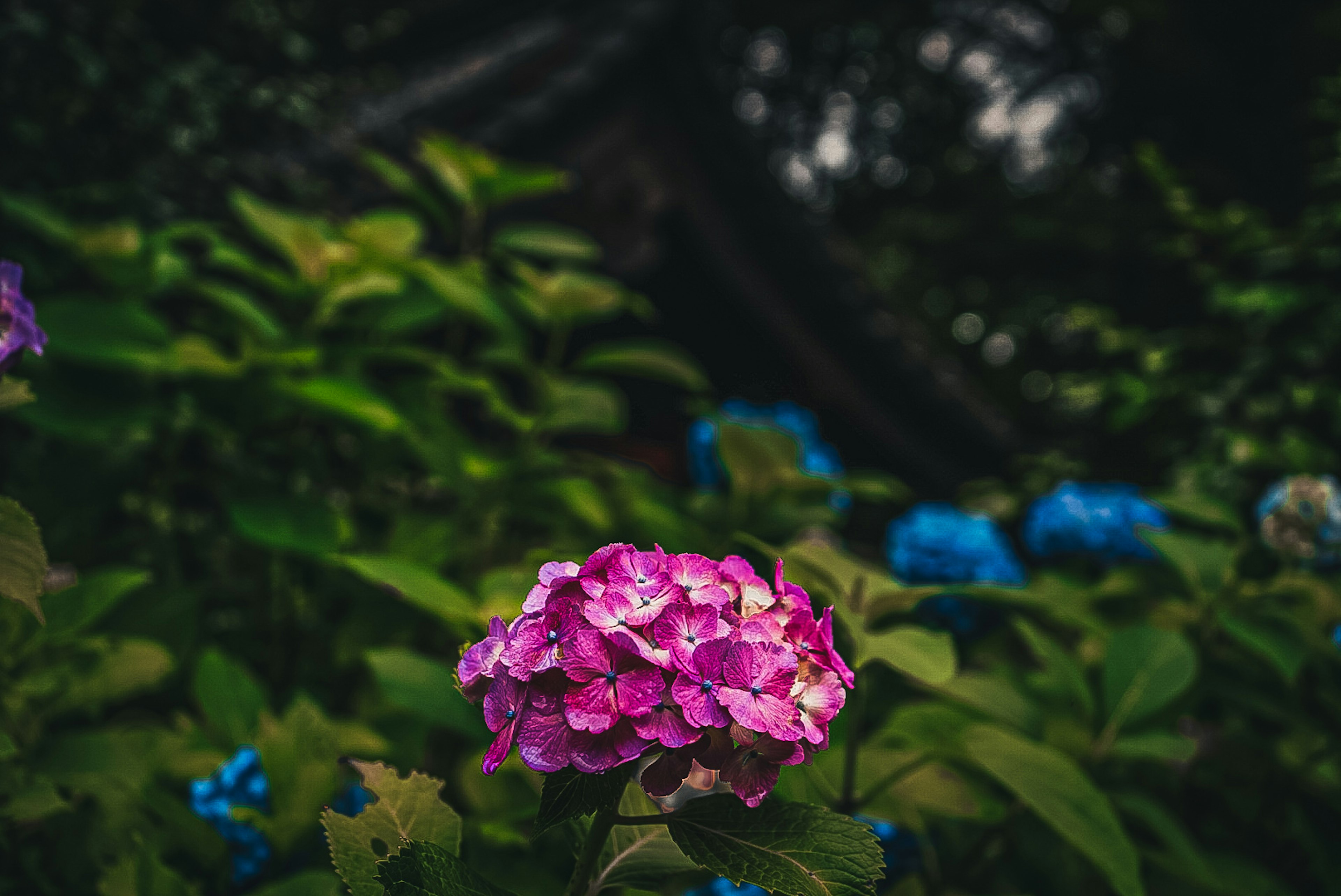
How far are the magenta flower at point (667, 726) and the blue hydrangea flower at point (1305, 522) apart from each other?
1.40m

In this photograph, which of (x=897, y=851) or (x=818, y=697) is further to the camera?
(x=897, y=851)

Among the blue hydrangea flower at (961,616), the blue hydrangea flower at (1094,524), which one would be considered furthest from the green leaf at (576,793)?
the blue hydrangea flower at (1094,524)

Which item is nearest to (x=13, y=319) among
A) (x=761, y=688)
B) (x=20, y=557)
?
(x=20, y=557)

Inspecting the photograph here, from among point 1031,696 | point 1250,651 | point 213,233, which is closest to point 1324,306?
point 1250,651

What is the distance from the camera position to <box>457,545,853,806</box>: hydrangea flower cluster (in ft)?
1.61

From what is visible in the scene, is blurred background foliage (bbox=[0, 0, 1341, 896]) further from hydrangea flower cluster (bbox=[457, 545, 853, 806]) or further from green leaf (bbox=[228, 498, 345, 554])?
hydrangea flower cluster (bbox=[457, 545, 853, 806])

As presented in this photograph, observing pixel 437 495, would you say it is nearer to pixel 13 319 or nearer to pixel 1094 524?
pixel 13 319

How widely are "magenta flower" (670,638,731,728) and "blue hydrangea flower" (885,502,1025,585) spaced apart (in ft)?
4.54

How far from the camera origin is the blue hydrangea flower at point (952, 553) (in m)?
1.78

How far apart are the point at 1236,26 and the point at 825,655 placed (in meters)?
7.13

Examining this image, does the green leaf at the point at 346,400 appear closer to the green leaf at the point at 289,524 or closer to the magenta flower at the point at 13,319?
the green leaf at the point at 289,524

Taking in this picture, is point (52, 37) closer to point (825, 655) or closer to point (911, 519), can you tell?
point (825, 655)

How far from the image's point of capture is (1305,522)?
1.38 m

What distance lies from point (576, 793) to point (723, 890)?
583 millimetres
